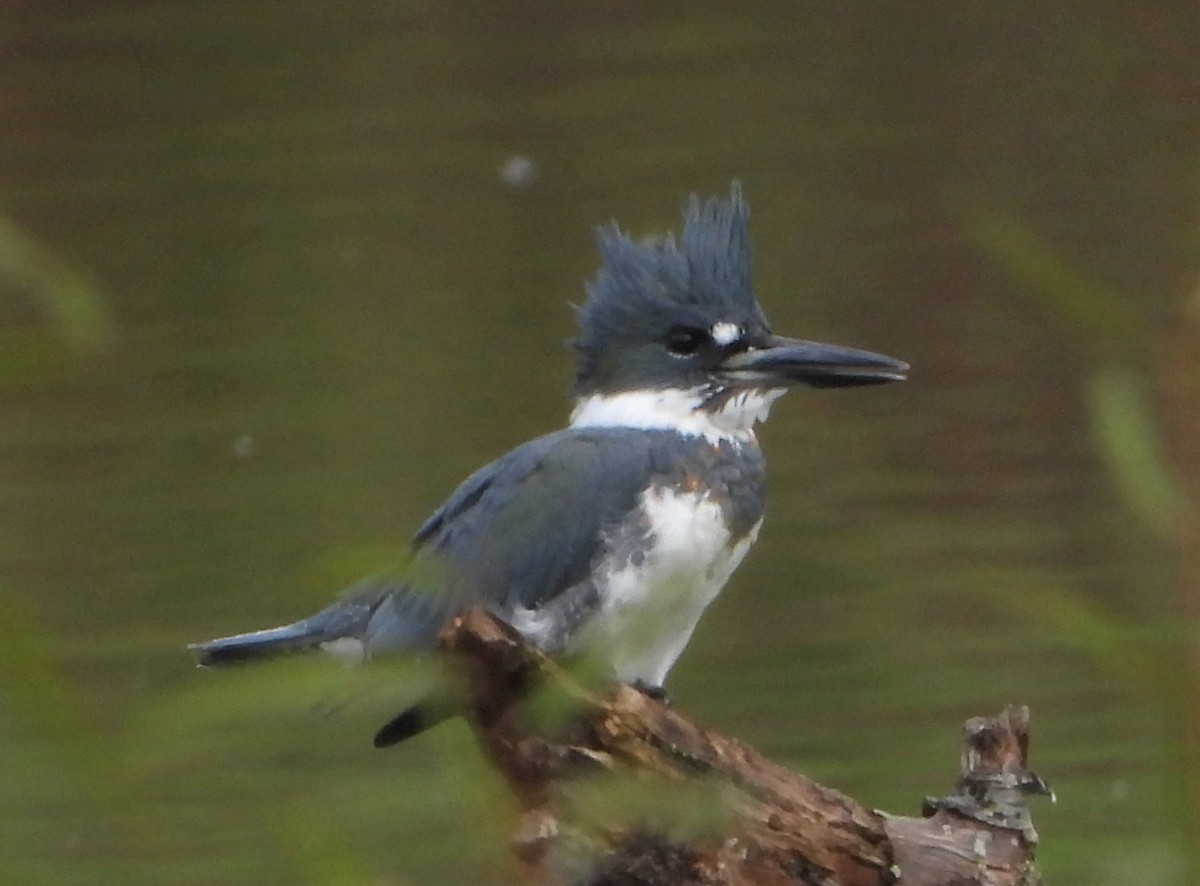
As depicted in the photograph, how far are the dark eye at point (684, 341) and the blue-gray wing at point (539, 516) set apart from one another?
28cm

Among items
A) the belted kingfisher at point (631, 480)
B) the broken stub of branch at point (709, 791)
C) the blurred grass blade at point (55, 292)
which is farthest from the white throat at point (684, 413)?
the blurred grass blade at point (55, 292)

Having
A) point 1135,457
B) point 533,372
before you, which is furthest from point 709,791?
point 533,372

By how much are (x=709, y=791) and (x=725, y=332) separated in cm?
207

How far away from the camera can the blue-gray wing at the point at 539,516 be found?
2949 millimetres

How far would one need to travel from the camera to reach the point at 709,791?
138cm

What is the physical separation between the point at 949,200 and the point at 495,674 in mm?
7326

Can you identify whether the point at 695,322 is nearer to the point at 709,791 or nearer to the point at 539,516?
the point at 539,516

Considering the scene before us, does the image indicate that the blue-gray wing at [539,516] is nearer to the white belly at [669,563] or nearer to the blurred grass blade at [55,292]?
the white belly at [669,563]

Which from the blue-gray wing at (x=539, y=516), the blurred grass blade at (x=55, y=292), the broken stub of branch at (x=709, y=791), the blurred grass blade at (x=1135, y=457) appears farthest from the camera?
the blue-gray wing at (x=539, y=516)

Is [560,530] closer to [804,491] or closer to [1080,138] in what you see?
[804,491]

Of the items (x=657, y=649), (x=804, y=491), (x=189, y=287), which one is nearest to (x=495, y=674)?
(x=657, y=649)

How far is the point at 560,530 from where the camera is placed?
118 inches

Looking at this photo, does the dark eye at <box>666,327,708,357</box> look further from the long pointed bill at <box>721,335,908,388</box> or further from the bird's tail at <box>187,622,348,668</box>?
the bird's tail at <box>187,622,348,668</box>

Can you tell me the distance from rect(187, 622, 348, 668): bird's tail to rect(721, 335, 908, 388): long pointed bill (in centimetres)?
70
